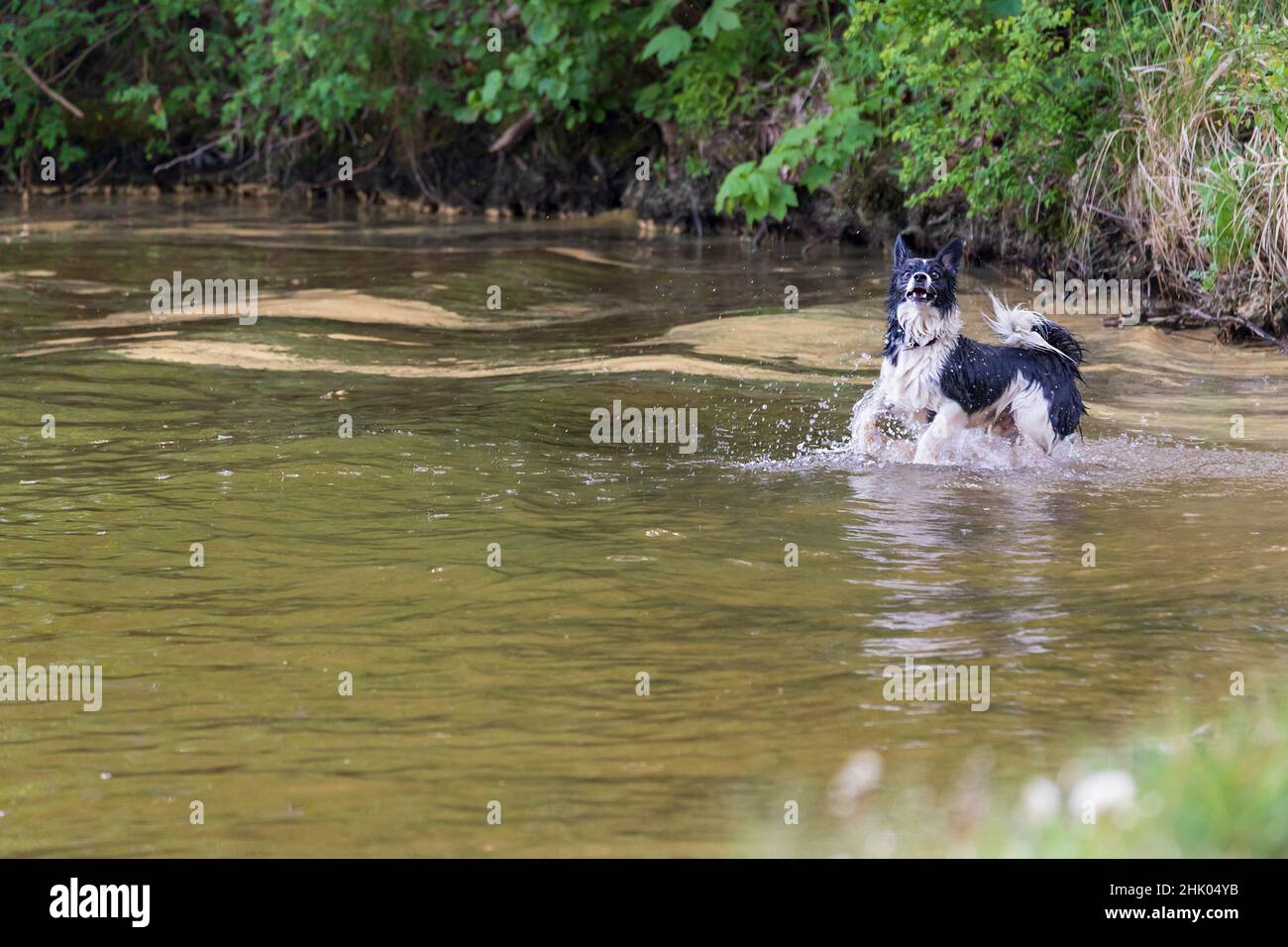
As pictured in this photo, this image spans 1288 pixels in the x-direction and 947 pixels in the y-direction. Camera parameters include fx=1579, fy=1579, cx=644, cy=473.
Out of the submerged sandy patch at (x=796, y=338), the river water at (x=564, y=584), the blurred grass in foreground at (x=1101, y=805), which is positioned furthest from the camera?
the submerged sandy patch at (x=796, y=338)

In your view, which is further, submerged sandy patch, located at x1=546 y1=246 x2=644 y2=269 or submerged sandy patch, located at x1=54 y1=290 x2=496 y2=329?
submerged sandy patch, located at x1=546 y1=246 x2=644 y2=269

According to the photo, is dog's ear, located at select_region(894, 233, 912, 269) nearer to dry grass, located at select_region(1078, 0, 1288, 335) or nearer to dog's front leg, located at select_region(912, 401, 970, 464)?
dog's front leg, located at select_region(912, 401, 970, 464)

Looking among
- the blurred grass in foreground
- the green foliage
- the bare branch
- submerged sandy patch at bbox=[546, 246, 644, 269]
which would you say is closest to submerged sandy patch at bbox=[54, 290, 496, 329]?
submerged sandy patch at bbox=[546, 246, 644, 269]

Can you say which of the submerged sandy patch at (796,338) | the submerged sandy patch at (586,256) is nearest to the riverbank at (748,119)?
the submerged sandy patch at (586,256)

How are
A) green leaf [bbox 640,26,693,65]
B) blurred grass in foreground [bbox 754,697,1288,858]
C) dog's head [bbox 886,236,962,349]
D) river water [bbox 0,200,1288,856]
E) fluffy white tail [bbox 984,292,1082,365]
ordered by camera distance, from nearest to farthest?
blurred grass in foreground [bbox 754,697,1288,858], river water [bbox 0,200,1288,856], dog's head [bbox 886,236,962,349], fluffy white tail [bbox 984,292,1082,365], green leaf [bbox 640,26,693,65]

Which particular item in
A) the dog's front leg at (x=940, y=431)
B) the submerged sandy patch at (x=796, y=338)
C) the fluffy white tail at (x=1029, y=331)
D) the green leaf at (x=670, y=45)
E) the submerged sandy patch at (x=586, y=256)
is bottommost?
the dog's front leg at (x=940, y=431)

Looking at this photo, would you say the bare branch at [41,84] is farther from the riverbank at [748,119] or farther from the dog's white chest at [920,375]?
the dog's white chest at [920,375]

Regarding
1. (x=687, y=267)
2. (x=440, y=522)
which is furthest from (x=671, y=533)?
(x=687, y=267)

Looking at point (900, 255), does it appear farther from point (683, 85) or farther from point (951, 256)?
point (683, 85)

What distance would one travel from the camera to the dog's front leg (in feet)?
22.5

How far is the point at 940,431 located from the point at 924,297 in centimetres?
59

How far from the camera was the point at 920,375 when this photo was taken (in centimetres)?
686

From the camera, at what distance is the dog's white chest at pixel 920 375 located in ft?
22.5
